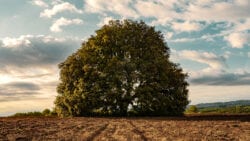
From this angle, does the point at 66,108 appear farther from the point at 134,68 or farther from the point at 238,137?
the point at 238,137

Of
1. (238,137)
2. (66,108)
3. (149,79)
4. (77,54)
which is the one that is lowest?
(238,137)

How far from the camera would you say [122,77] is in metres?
48.1

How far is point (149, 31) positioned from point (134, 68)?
24.9 ft

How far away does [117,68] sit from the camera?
48312mm

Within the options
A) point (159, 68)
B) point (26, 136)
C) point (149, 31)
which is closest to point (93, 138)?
point (26, 136)

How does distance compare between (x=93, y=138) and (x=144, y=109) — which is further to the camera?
(x=144, y=109)

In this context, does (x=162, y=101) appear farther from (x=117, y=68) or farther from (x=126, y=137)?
(x=126, y=137)

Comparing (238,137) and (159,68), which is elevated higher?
(159,68)

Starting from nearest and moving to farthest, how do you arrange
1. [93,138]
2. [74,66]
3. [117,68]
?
[93,138] < [117,68] < [74,66]

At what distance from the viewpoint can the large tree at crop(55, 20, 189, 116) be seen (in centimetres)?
4847

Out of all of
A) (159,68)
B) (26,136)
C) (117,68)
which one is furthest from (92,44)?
(26,136)

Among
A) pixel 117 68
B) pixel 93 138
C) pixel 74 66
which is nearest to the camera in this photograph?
pixel 93 138

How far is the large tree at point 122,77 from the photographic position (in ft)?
159

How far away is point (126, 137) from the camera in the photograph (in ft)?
74.5
